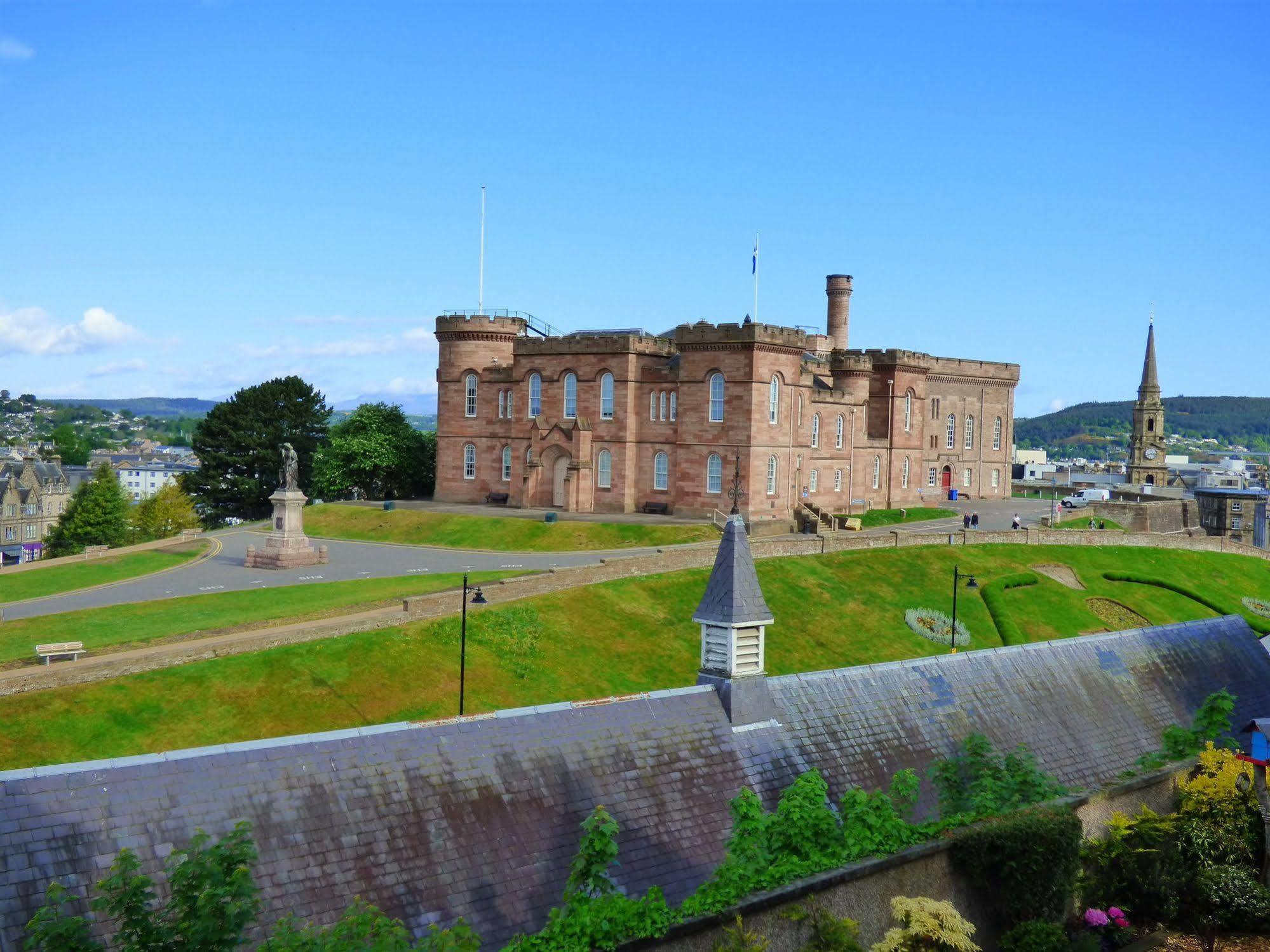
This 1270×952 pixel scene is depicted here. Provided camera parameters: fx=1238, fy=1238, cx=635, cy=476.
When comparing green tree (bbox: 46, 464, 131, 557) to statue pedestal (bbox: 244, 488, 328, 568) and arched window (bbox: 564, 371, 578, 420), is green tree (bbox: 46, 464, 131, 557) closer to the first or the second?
arched window (bbox: 564, 371, 578, 420)

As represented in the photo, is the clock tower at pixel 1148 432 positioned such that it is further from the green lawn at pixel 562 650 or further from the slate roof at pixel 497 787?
the slate roof at pixel 497 787

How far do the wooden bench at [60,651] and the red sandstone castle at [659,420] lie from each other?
36.7 m

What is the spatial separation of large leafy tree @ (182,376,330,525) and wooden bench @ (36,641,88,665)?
59.0m

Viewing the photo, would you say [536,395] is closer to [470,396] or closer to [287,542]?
[470,396]

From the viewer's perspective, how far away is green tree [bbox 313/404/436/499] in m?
80.5

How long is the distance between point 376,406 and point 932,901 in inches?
2850

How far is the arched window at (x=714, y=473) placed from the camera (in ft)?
216

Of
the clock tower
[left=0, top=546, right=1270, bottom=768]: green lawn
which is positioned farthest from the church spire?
[left=0, top=546, right=1270, bottom=768]: green lawn

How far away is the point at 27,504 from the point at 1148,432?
124 m

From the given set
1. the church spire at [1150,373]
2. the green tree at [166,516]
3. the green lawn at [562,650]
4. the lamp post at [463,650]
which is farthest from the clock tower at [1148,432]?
the lamp post at [463,650]

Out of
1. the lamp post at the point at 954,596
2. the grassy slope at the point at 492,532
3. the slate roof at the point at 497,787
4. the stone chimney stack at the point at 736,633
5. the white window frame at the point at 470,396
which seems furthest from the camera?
the white window frame at the point at 470,396

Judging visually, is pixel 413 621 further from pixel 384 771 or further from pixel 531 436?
pixel 531 436

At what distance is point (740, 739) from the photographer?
21.5 m

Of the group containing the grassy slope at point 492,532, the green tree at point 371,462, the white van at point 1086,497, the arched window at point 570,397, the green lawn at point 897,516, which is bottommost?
the grassy slope at point 492,532
